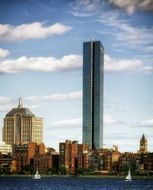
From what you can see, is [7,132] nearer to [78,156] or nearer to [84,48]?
[84,48]

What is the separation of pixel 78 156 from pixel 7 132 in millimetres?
15815

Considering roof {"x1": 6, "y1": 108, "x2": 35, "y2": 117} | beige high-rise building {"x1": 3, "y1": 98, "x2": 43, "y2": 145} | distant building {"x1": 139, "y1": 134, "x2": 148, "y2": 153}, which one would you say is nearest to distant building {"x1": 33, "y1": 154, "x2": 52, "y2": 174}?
distant building {"x1": 139, "y1": 134, "x2": 148, "y2": 153}

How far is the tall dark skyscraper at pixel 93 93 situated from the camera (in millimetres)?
60281

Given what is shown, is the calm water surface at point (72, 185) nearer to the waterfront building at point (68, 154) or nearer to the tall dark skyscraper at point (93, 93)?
the waterfront building at point (68, 154)

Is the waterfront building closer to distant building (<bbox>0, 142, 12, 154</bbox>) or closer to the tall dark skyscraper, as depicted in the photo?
the tall dark skyscraper

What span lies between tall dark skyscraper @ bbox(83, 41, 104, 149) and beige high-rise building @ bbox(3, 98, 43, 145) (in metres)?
4.71

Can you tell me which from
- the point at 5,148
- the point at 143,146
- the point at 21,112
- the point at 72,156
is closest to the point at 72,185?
the point at 72,156

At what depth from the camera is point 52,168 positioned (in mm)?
47344

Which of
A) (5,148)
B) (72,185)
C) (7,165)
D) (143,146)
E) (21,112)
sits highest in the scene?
(21,112)

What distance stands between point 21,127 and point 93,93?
7210 millimetres

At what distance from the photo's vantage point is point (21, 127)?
62.5m

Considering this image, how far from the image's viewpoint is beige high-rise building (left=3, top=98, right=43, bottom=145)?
205 feet

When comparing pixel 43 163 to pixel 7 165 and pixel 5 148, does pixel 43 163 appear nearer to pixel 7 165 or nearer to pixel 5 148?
pixel 7 165

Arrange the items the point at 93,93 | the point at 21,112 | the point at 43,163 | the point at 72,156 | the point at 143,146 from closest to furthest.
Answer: the point at 43,163, the point at 72,156, the point at 143,146, the point at 93,93, the point at 21,112
